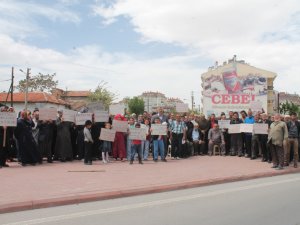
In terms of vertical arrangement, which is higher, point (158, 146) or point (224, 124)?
point (224, 124)

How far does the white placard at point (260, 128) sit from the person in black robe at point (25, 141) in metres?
8.19

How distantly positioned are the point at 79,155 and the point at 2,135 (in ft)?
11.2

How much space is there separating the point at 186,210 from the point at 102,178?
409 centimetres

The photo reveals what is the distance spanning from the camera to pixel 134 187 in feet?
34.0

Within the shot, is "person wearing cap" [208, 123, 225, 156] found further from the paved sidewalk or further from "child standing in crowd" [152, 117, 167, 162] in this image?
"child standing in crowd" [152, 117, 167, 162]

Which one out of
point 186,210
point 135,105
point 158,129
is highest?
point 135,105

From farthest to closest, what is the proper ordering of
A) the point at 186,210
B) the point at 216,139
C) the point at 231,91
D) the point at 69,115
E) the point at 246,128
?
1. the point at 231,91
2. the point at 216,139
3. the point at 246,128
4. the point at 69,115
5. the point at 186,210

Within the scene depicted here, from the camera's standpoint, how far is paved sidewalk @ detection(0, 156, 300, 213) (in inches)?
356

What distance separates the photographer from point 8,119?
556 inches

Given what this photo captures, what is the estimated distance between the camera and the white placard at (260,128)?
17.0 m

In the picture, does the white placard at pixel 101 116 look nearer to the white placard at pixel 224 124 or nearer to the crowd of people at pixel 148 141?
the crowd of people at pixel 148 141

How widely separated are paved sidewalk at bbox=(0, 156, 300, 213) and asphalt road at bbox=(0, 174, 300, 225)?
33 cm

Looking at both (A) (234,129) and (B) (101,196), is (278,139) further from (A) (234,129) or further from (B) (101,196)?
(B) (101,196)

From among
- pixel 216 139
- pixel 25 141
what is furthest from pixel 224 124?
pixel 25 141
